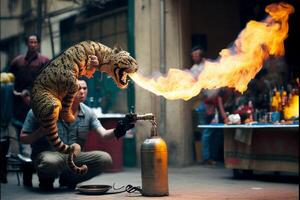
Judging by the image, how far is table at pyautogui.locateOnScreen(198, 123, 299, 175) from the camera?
8922 mm

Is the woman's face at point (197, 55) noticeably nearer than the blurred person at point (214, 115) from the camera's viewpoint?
Yes

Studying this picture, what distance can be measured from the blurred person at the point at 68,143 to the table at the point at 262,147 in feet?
7.56

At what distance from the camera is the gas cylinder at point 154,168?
7.30 metres

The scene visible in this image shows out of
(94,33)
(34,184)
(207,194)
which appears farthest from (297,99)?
(94,33)

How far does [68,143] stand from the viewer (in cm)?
800

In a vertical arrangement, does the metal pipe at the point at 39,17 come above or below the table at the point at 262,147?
above

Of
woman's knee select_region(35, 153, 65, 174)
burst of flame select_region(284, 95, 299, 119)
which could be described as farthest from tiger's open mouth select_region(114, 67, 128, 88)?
burst of flame select_region(284, 95, 299, 119)

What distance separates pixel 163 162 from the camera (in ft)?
24.1

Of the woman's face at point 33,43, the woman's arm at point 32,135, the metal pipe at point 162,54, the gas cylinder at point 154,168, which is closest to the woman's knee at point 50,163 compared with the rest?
the woman's arm at point 32,135

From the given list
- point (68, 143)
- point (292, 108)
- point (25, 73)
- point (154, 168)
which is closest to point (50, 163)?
point (68, 143)

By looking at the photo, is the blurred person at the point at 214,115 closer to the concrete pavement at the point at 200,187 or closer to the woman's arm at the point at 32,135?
the concrete pavement at the point at 200,187

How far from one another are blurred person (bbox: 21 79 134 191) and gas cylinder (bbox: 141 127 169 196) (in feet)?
1.86

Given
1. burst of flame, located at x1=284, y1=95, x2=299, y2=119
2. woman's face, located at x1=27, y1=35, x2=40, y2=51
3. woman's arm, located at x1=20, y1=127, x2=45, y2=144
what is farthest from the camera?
woman's face, located at x1=27, y1=35, x2=40, y2=51

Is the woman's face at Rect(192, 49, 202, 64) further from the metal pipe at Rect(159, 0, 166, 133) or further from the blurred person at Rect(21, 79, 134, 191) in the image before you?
the blurred person at Rect(21, 79, 134, 191)
